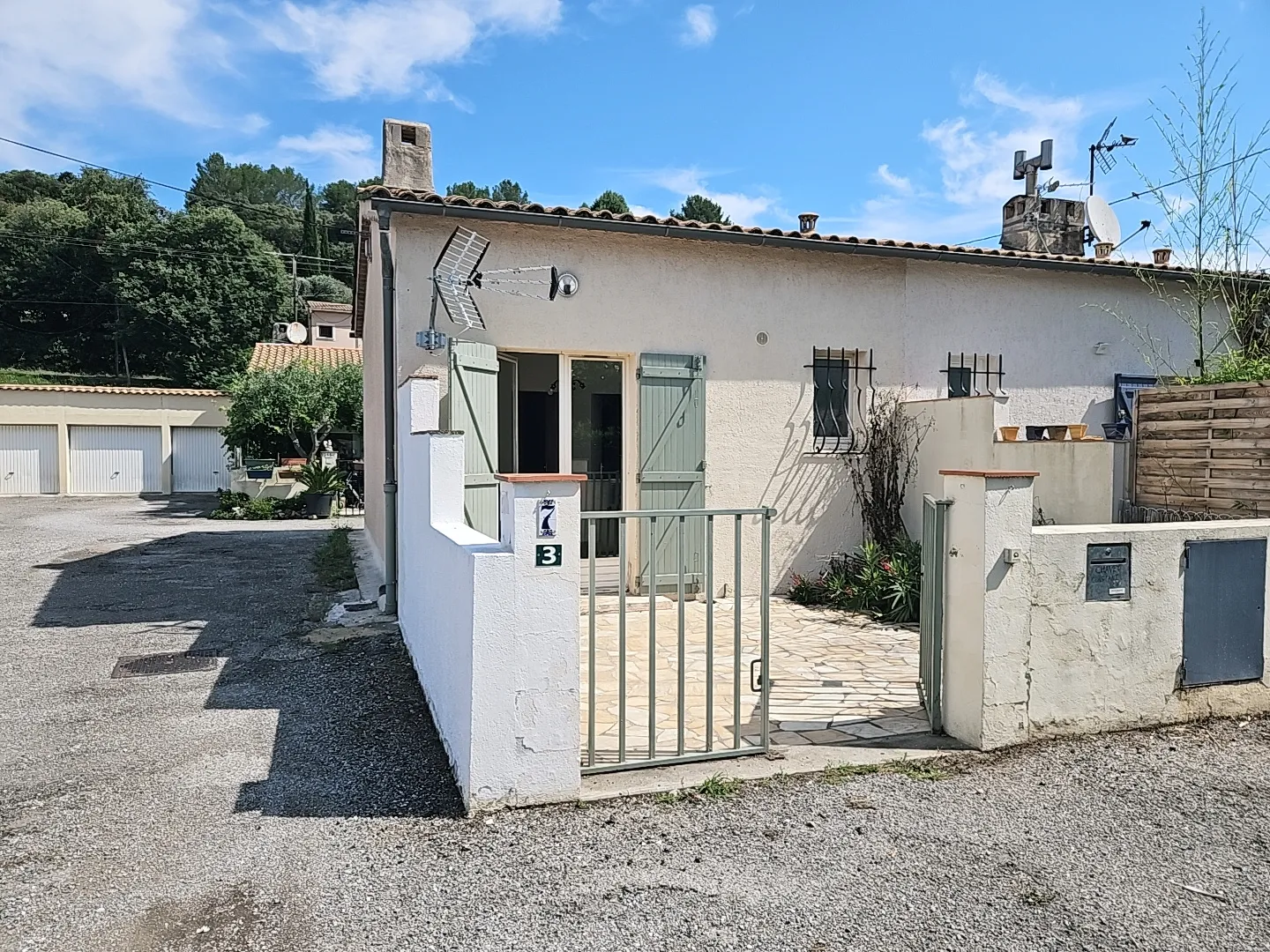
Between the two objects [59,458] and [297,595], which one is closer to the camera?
[297,595]

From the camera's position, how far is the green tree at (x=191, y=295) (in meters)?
35.1

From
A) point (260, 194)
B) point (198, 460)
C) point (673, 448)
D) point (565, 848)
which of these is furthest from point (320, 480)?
point (260, 194)

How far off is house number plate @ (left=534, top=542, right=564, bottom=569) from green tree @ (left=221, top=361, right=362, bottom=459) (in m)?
17.8

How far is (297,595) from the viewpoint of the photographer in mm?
8617

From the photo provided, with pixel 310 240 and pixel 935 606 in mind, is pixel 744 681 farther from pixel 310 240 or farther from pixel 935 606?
pixel 310 240

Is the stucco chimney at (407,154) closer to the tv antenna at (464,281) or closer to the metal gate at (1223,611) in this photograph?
the tv antenna at (464,281)

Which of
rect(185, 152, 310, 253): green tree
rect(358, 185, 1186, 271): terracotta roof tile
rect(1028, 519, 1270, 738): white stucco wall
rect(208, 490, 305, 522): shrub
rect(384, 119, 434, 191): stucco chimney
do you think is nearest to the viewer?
rect(1028, 519, 1270, 738): white stucco wall

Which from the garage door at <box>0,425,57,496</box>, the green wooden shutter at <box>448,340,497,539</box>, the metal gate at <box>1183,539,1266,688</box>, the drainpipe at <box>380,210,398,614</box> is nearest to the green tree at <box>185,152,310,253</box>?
the garage door at <box>0,425,57,496</box>

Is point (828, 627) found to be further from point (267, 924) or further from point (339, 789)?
point (267, 924)

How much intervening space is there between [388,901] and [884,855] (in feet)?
6.11

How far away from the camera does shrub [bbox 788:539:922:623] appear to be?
7.56 metres

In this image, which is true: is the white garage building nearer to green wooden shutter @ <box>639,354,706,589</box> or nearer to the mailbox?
green wooden shutter @ <box>639,354,706,589</box>

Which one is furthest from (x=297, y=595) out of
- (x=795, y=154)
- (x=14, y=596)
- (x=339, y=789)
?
(x=795, y=154)

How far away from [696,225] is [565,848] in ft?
19.6
